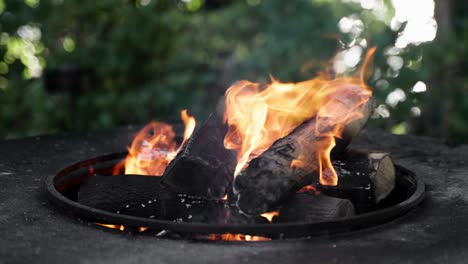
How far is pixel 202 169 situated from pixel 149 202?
0.26 meters

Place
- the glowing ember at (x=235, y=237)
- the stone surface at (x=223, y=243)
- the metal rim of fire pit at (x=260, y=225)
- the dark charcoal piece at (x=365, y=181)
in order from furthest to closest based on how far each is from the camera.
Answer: the dark charcoal piece at (x=365, y=181), the glowing ember at (x=235, y=237), the metal rim of fire pit at (x=260, y=225), the stone surface at (x=223, y=243)

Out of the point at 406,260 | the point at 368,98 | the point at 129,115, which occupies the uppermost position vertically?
the point at 368,98

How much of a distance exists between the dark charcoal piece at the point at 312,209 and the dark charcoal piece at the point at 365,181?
25 centimetres

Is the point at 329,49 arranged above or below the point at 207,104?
above

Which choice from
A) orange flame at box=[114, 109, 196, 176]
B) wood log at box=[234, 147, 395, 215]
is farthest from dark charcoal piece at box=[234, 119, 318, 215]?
orange flame at box=[114, 109, 196, 176]

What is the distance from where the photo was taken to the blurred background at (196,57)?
500cm

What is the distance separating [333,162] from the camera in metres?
2.59

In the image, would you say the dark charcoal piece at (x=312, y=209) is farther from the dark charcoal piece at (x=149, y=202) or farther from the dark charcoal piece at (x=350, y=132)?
Answer: the dark charcoal piece at (x=350, y=132)

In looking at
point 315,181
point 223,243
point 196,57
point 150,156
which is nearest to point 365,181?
point 315,181

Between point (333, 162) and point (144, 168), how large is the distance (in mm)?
885

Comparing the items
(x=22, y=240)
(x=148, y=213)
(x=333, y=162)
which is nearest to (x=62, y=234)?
(x=22, y=240)

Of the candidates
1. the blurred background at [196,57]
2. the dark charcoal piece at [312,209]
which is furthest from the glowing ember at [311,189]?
the blurred background at [196,57]

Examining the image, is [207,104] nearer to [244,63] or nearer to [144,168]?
[244,63]

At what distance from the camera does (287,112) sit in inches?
101
